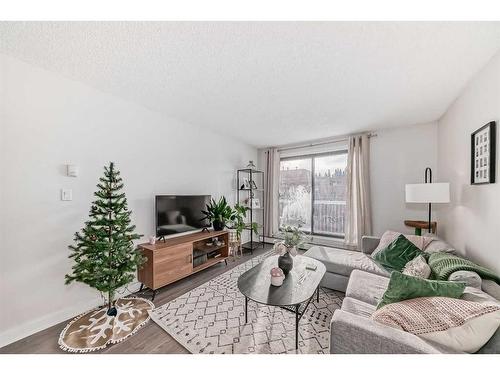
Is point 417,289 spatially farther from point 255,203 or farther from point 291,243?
Result: point 255,203

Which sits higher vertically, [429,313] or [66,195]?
[66,195]

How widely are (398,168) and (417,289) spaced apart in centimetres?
290

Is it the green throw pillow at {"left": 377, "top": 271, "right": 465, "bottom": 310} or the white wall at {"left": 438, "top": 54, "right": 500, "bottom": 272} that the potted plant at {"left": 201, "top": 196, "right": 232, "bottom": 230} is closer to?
the green throw pillow at {"left": 377, "top": 271, "right": 465, "bottom": 310}

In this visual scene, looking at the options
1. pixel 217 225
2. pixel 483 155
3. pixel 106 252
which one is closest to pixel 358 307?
pixel 483 155

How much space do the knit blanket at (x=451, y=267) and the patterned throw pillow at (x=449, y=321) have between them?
24.0 inches

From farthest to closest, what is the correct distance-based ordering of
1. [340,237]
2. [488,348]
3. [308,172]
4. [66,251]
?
1. [308,172]
2. [340,237]
3. [66,251]
4. [488,348]

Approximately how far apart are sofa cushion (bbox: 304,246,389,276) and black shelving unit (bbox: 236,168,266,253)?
175cm

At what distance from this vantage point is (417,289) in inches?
46.7

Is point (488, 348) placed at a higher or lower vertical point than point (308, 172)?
lower

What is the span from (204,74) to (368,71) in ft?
5.01

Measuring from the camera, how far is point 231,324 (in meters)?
1.80

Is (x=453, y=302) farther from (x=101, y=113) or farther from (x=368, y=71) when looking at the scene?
(x=101, y=113)

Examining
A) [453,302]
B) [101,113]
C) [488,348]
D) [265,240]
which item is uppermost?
[101,113]

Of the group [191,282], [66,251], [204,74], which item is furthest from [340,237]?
[66,251]
